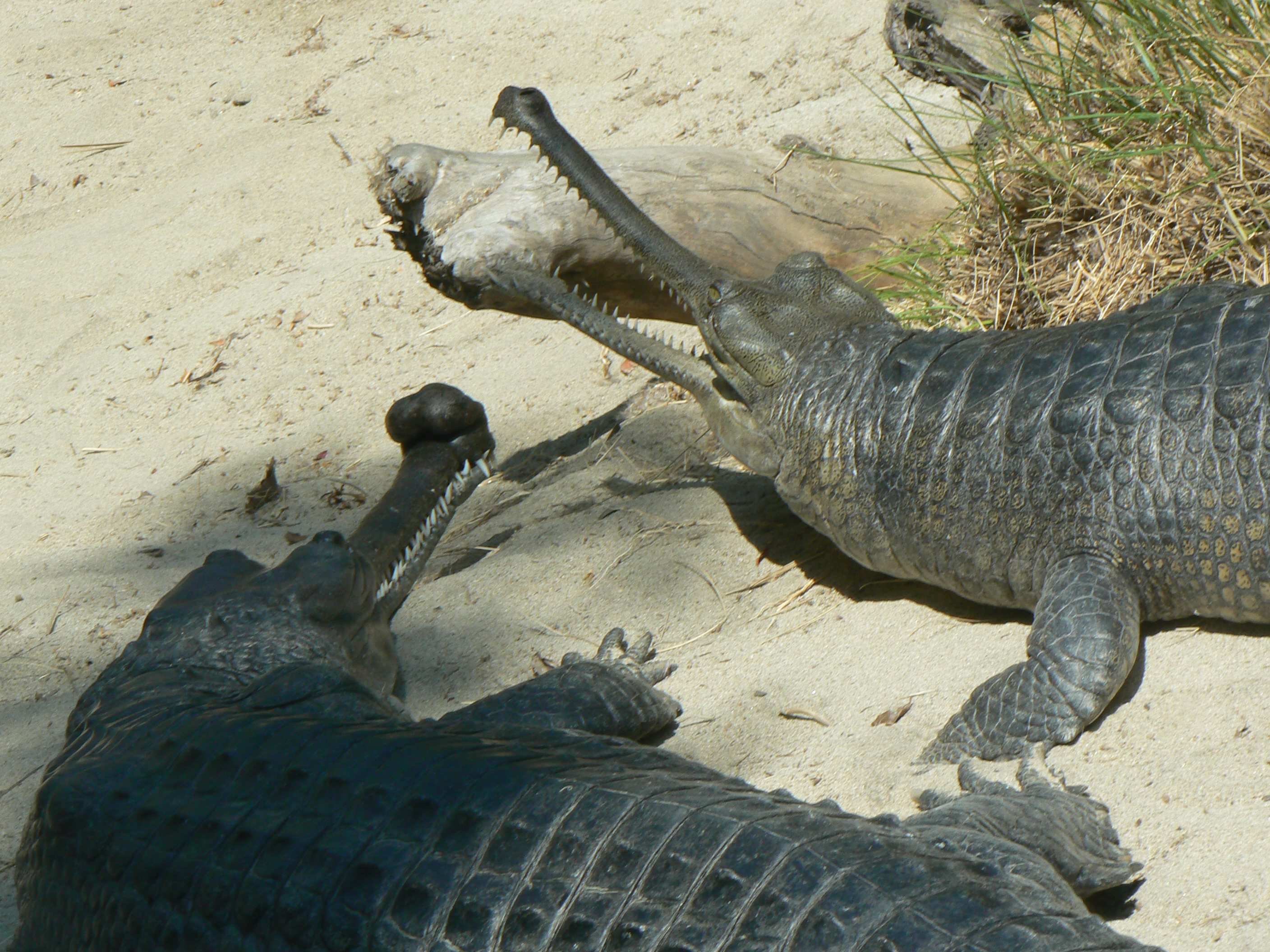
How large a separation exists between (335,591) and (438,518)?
57 centimetres

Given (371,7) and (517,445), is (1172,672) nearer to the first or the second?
(517,445)

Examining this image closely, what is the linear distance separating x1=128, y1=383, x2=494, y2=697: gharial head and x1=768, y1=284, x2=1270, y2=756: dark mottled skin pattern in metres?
1.14

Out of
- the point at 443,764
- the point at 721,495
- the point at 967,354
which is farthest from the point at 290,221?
the point at 443,764

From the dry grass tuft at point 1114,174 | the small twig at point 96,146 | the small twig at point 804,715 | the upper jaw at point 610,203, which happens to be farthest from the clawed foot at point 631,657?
the small twig at point 96,146

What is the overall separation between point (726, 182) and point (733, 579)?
166cm

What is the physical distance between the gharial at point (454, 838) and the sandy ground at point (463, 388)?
32 centimetres

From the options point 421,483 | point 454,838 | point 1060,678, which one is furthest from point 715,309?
point 454,838

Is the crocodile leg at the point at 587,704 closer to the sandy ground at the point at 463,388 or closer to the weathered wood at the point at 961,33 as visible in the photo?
the sandy ground at the point at 463,388

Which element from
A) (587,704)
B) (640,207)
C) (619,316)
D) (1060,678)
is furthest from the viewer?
(619,316)

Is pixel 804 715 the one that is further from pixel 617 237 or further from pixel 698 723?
pixel 617 237

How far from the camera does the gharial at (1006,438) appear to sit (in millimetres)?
2547

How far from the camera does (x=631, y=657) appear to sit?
3.15 metres

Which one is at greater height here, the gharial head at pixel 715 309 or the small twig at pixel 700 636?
the gharial head at pixel 715 309

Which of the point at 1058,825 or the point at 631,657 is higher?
the point at 1058,825
